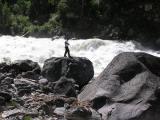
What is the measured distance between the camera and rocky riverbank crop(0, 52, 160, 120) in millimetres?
14414

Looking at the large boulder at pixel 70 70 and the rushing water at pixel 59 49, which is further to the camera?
the rushing water at pixel 59 49

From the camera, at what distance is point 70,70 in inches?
812

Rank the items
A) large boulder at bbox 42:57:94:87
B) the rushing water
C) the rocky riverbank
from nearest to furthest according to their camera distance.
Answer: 1. the rocky riverbank
2. large boulder at bbox 42:57:94:87
3. the rushing water

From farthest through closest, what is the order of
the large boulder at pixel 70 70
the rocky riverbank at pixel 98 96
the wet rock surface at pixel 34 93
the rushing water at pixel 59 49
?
the rushing water at pixel 59 49
the large boulder at pixel 70 70
the wet rock surface at pixel 34 93
the rocky riverbank at pixel 98 96

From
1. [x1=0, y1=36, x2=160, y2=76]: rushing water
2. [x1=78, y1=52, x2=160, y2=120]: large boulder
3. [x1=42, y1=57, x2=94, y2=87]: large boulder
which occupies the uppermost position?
[x1=78, y1=52, x2=160, y2=120]: large boulder

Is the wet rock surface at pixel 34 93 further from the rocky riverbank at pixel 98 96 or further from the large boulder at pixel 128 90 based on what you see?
the large boulder at pixel 128 90

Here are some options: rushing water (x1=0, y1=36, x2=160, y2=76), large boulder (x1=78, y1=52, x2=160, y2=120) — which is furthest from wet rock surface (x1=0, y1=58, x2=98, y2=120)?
rushing water (x1=0, y1=36, x2=160, y2=76)

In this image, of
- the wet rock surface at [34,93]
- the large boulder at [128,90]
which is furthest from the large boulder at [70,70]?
the large boulder at [128,90]

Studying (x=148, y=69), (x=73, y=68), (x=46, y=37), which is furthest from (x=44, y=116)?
(x=46, y=37)

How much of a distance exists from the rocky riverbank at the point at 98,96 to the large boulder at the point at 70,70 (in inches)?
28.3

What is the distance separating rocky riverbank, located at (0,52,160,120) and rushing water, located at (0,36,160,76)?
1065 centimetres

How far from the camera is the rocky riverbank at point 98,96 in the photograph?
1441cm

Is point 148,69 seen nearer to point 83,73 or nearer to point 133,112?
point 133,112

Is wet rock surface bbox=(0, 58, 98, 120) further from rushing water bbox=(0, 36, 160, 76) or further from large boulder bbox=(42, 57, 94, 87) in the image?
rushing water bbox=(0, 36, 160, 76)
